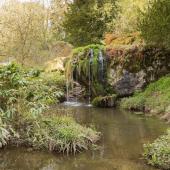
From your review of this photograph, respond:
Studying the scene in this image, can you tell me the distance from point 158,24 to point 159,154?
896 centimetres

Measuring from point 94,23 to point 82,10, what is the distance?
46.9 inches

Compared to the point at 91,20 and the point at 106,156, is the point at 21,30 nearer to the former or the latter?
the point at 91,20

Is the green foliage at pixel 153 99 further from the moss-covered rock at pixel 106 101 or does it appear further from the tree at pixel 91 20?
the tree at pixel 91 20

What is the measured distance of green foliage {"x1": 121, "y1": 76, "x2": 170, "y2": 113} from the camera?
15041 millimetres

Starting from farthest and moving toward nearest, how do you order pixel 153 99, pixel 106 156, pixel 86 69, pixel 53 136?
pixel 86 69 → pixel 153 99 → pixel 53 136 → pixel 106 156

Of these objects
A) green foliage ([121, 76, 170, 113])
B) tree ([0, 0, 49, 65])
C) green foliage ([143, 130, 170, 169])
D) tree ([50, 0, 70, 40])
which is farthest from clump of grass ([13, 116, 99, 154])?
tree ([50, 0, 70, 40])

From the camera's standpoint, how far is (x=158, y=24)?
1625 centimetres

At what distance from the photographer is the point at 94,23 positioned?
26.8 m

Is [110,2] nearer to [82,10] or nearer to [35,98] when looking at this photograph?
[82,10]

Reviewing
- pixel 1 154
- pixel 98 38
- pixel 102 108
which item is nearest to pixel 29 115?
pixel 1 154

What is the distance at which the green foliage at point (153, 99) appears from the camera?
15041mm

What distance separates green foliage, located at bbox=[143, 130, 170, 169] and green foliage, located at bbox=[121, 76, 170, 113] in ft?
18.9

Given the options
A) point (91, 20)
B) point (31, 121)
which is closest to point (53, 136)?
point (31, 121)

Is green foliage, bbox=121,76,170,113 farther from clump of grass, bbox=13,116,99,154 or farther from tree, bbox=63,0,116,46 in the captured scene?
tree, bbox=63,0,116,46
